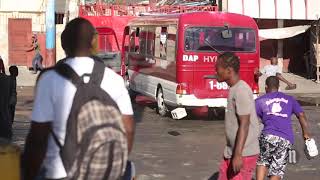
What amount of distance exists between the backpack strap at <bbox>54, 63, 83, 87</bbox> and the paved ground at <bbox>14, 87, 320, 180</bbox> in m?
5.20

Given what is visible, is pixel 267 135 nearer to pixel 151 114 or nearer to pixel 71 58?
pixel 71 58

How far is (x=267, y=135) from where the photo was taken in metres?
6.69

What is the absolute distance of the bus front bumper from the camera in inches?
562

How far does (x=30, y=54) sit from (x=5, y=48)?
4.53 feet

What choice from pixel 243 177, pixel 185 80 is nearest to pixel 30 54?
pixel 185 80

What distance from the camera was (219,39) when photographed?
1462 cm

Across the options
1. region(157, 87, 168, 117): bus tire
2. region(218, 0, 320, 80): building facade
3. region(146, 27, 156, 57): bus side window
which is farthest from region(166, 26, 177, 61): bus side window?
region(218, 0, 320, 80): building facade

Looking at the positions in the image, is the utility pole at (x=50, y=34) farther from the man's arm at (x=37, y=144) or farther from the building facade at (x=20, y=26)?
the man's arm at (x=37, y=144)

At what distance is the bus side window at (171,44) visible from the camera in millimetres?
14642

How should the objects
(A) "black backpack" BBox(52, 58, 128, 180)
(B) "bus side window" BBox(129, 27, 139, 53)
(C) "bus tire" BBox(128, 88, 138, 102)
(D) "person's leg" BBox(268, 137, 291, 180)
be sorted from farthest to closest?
(C) "bus tire" BBox(128, 88, 138, 102), (B) "bus side window" BBox(129, 27, 139, 53), (D) "person's leg" BBox(268, 137, 291, 180), (A) "black backpack" BBox(52, 58, 128, 180)

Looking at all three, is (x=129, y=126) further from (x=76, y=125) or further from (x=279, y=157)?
(x=279, y=157)

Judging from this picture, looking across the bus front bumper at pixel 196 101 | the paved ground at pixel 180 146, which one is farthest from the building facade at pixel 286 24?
the bus front bumper at pixel 196 101

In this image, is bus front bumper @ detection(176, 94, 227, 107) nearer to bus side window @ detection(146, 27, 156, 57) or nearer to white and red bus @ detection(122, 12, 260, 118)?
white and red bus @ detection(122, 12, 260, 118)

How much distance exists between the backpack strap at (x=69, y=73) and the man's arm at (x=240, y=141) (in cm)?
225
